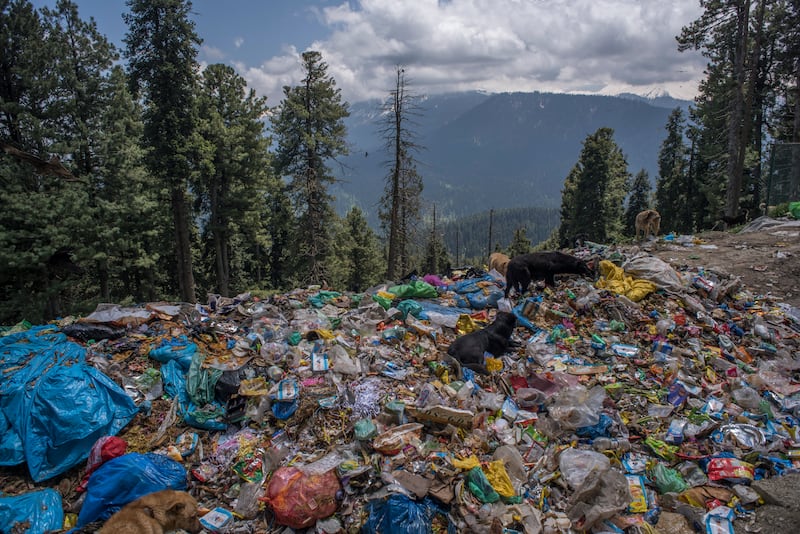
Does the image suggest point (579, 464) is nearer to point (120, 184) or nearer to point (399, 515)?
point (399, 515)

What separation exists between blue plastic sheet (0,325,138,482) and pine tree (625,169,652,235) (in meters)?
33.6

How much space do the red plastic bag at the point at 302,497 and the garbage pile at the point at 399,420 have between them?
18 millimetres

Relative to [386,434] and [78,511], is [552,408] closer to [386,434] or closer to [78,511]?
[386,434]

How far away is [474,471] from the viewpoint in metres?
4.18

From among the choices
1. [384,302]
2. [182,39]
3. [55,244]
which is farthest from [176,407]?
[182,39]

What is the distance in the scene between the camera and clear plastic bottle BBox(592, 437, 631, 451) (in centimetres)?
469

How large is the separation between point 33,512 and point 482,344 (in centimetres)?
569

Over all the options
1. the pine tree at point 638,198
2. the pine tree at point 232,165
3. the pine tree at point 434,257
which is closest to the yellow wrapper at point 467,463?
the pine tree at point 232,165

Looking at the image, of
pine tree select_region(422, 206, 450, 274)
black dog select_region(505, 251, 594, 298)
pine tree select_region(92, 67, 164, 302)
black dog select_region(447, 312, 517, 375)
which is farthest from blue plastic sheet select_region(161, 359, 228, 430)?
pine tree select_region(422, 206, 450, 274)

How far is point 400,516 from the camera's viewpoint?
3.76 m

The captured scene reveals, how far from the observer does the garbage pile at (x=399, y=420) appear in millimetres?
4016

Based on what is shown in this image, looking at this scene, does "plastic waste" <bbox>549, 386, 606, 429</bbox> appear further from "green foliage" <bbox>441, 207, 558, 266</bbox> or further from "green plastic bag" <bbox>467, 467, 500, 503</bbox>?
"green foliage" <bbox>441, 207, 558, 266</bbox>

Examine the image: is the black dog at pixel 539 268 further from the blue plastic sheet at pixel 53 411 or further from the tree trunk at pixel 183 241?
the tree trunk at pixel 183 241

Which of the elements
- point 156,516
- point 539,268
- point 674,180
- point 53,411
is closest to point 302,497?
point 156,516
